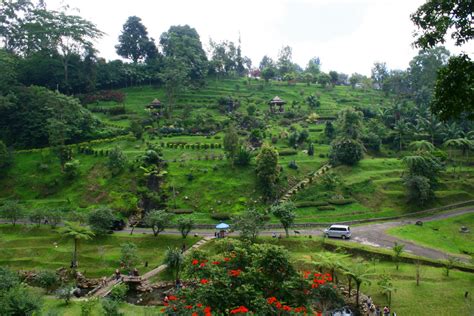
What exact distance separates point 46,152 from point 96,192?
59.3ft

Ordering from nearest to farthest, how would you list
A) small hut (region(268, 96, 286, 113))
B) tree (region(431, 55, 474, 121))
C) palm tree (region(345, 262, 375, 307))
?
tree (region(431, 55, 474, 121)) → palm tree (region(345, 262, 375, 307)) → small hut (region(268, 96, 286, 113))

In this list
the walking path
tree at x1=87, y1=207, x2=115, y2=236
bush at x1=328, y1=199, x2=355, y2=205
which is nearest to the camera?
the walking path

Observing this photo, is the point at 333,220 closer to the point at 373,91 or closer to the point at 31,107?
the point at 31,107

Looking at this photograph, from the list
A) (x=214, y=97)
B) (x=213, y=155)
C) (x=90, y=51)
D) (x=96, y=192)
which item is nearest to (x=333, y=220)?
(x=213, y=155)

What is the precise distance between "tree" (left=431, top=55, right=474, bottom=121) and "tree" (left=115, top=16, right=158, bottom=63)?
337ft

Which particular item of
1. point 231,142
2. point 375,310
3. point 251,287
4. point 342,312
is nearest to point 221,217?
point 231,142

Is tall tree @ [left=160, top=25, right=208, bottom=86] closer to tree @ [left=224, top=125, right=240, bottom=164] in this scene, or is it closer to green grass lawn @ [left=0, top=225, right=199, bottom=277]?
tree @ [left=224, top=125, right=240, bottom=164]

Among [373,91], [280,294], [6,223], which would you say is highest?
[373,91]

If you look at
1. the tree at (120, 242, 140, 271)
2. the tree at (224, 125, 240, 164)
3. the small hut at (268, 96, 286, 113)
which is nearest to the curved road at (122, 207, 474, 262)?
the tree at (120, 242, 140, 271)

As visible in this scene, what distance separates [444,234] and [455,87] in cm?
A: 2895

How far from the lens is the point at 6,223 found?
A: 44094 mm

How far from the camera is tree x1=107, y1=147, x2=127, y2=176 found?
175 ft

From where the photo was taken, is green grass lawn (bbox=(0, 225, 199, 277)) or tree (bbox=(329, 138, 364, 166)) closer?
green grass lawn (bbox=(0, 225, 199, 277))

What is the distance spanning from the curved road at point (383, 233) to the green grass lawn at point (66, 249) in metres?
2.89
